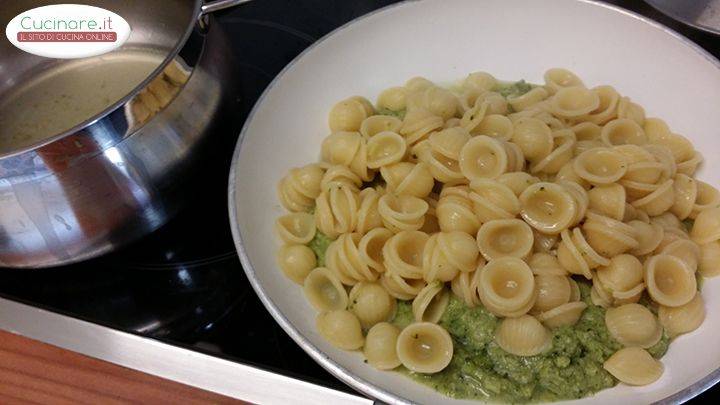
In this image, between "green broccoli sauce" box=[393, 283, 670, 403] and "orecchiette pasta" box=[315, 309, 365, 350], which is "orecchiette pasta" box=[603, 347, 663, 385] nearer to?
"green broccoli sauce" box=[393, 283, 670, 403]

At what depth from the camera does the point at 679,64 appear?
1272mm

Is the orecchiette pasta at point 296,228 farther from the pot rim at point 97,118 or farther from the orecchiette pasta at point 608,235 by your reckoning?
the orecchiette pasta at point 608,235

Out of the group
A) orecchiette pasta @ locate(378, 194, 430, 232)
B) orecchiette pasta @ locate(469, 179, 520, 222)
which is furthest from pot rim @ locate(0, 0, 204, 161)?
orecchiette pasta @ locate(469, 179, 520, 222)

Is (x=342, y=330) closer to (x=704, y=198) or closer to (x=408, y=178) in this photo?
(x=408, y=178)

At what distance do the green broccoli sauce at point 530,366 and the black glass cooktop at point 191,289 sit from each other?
19 cm

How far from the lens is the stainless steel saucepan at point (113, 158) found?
883mm

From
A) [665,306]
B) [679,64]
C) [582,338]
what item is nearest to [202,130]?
[582,338]

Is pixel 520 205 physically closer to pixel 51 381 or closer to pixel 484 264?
pixel 484 264

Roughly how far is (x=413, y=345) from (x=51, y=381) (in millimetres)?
607

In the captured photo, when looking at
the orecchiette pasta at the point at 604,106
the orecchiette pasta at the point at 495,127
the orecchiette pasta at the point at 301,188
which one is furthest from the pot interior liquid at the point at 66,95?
the orecchiette pasta at the point at 604,106

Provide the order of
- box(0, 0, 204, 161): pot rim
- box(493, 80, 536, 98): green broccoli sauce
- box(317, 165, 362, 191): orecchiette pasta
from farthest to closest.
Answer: box(493, 80, 536, 98): green broccoli sauce, box(317, 165, 362, 191): orecchiette pasta, box(0, 0, 204, 161): pot rim

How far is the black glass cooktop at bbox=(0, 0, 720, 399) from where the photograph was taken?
103 centimetres

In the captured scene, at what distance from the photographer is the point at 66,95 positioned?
121cm

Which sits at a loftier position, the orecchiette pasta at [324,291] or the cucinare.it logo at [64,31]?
the cucinare.it logo at [64,31]
